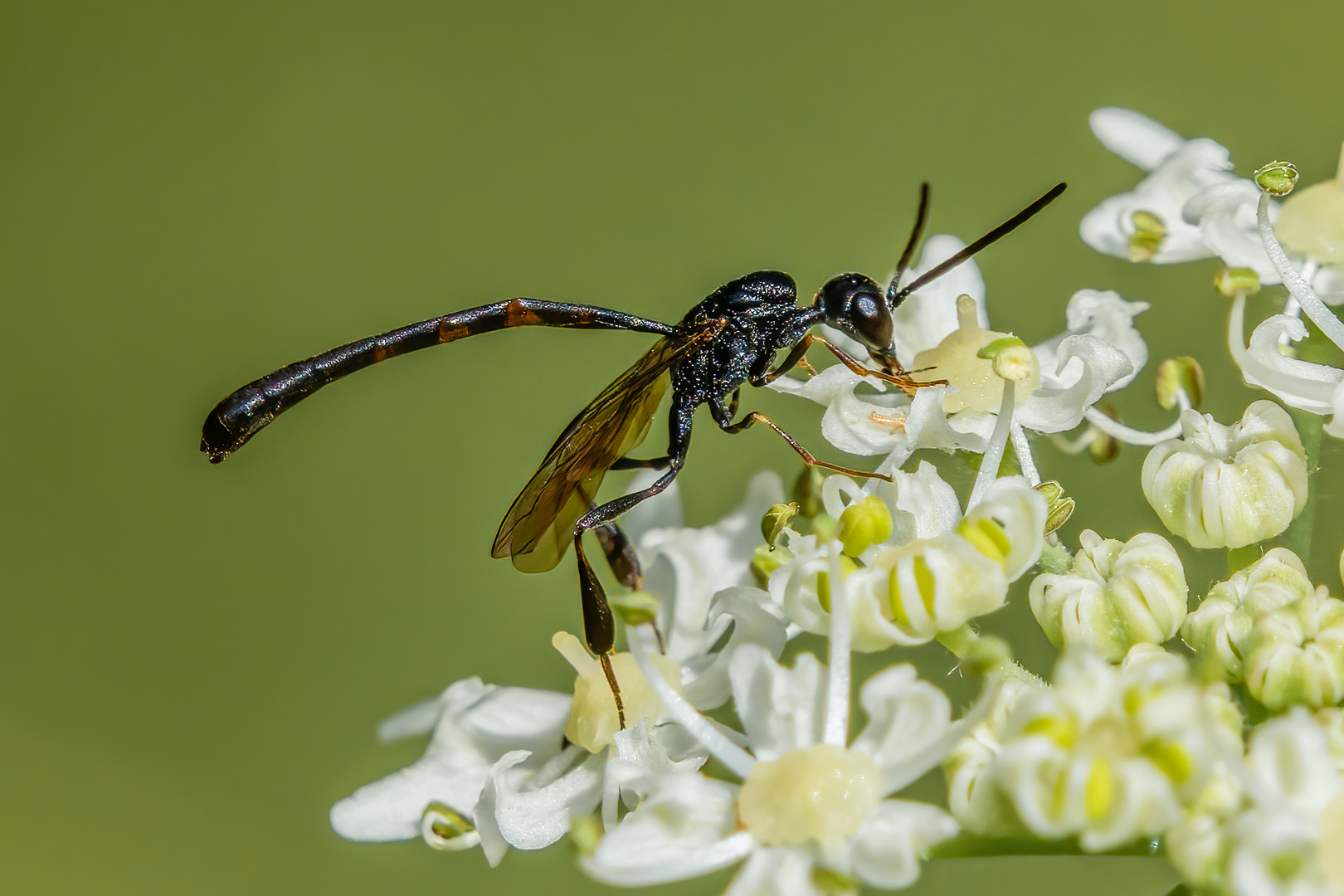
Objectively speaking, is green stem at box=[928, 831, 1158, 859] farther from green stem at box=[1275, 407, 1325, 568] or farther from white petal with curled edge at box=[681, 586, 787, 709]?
green stem at box=[1275, 407, 1325, 568]

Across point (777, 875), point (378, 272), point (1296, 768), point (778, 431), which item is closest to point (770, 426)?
point (778, 431)

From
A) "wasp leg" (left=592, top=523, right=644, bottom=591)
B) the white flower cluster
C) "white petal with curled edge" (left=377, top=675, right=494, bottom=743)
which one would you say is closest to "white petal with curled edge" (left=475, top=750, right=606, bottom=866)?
the white flower cluster

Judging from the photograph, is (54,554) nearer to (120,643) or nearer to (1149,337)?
(120,643)

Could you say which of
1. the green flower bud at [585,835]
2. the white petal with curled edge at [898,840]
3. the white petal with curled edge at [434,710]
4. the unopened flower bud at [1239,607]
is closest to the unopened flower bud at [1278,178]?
the unopened flower bud at [1239,607]

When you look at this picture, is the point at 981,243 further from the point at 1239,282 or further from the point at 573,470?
the point at 573,470

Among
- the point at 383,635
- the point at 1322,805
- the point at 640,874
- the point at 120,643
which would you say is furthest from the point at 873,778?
the point at 120,643

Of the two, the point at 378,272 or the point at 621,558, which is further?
the point at 378,272
